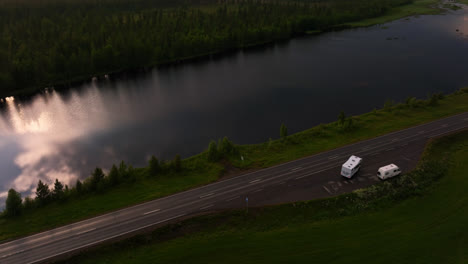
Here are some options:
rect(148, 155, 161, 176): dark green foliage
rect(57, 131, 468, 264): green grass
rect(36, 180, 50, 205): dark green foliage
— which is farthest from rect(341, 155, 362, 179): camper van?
rect(36, 180, 50, 205): dark green foliage

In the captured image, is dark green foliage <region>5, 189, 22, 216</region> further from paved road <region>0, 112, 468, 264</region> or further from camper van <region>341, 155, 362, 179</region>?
camper van <region>341, 155, 362, 179</region>

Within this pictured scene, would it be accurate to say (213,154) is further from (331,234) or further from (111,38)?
(111,38)

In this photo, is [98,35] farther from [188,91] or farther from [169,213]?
[169,213]

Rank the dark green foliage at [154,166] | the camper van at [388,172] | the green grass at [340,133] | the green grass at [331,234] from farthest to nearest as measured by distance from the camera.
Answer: the green grass at [340,133] → the dark green foliage at [154,166] → the camper van at [388,172] → the green grass at [331,234]

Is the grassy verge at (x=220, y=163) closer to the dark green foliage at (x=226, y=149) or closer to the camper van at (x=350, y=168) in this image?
the dark green foliage at (x=226, y=149)

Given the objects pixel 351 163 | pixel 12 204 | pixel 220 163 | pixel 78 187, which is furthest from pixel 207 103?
pixel 12 204

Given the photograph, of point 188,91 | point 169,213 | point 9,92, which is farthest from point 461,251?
point 9,92

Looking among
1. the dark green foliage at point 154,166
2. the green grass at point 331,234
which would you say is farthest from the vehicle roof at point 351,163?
the dark green foliage at point 154,166
